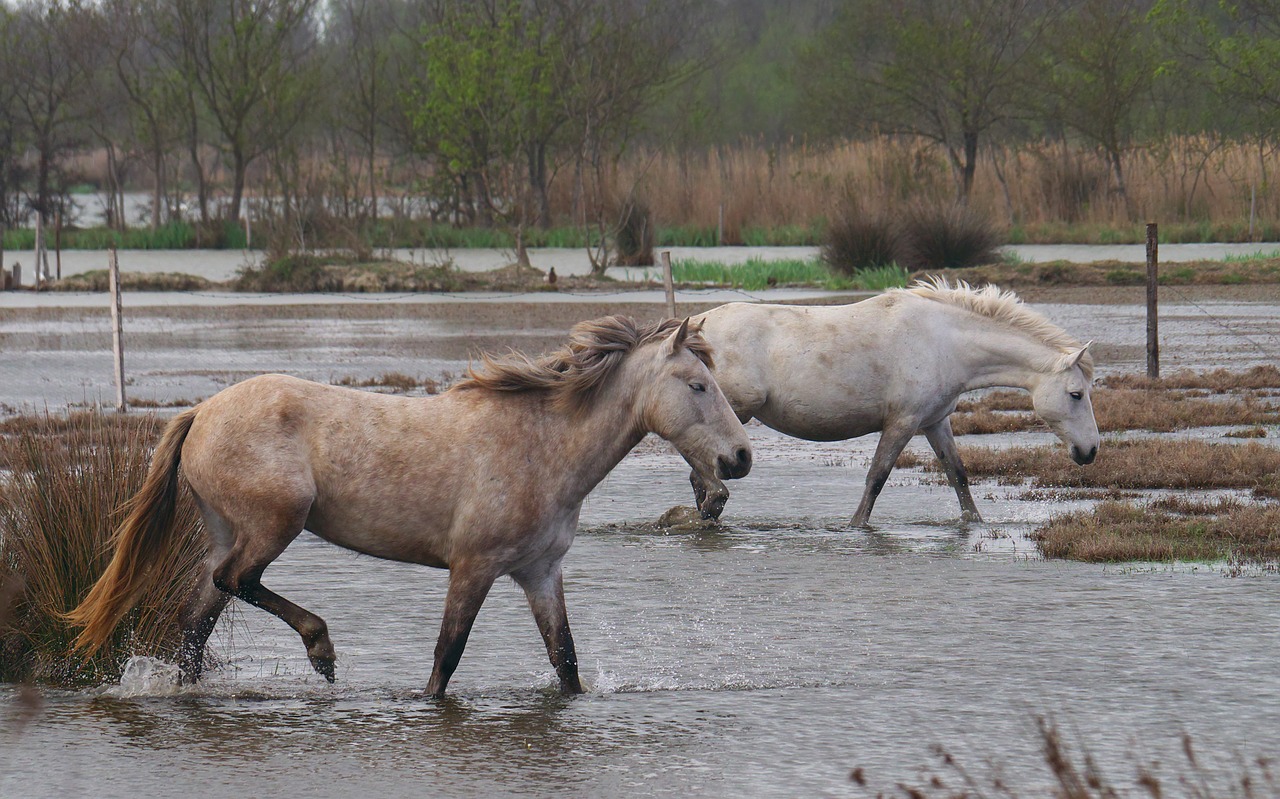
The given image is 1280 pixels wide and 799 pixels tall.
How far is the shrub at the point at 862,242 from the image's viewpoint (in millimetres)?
29938

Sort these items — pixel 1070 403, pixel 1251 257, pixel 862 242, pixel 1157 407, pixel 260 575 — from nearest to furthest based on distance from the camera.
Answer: pixel 260 575 < pixel 1070 403 < pixel 1157 407 < pixel 862 242 < pixel 1251 257

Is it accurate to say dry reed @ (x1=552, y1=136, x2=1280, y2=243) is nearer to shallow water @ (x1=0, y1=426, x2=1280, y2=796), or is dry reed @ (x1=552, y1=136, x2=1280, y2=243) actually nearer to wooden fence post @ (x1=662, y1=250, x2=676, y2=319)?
wooden fence post @ (x1=662, y1=250, x2=676, y2=319)

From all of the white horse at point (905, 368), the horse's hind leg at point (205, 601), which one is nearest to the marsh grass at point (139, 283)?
the white horse at point (905, 368)

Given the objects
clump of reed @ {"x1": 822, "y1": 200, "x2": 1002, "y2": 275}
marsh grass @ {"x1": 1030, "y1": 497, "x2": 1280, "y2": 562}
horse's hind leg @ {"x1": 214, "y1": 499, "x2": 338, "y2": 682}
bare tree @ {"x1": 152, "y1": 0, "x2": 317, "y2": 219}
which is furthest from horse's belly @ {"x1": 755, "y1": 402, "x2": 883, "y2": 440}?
bare tree @ {"x1": 152, "y1": 0, "x2": 317, "y2": 219}

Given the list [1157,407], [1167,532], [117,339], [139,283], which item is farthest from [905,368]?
[139,283]

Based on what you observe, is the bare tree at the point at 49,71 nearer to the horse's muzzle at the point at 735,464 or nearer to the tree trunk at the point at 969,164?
the tree trunk at the point at 969,164

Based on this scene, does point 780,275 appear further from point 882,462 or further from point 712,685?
point 712,685

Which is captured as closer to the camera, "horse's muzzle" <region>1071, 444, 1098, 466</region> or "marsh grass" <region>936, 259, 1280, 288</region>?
"horse's muzzle" <region>1071, 444, 1098, 466</region>

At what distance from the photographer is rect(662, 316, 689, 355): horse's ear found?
21.4 feet

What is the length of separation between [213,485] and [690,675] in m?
2.15

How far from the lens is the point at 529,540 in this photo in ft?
20.8

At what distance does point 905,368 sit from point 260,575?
225 inches

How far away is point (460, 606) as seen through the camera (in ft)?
20.6

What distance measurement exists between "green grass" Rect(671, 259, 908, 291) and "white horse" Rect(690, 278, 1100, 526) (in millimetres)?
→ 16229
